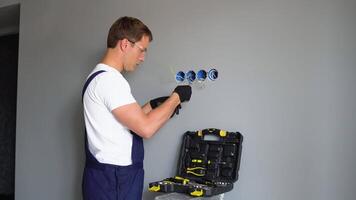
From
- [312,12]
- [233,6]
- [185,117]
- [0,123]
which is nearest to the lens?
[312,12]

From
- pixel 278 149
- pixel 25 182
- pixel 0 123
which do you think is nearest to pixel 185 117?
pixel 278 149

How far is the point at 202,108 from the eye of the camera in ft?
6.42

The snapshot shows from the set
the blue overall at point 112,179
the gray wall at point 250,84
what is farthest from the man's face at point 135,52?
the gray wall at point 250,84

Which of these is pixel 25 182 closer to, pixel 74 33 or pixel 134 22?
pixel 74 33

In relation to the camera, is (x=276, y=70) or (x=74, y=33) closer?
(x=276, y=70)

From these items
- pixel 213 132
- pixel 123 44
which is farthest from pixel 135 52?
pixel 213 132

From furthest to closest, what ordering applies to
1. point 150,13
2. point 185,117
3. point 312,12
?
point 150,13 < point 185,117 < point 312,12

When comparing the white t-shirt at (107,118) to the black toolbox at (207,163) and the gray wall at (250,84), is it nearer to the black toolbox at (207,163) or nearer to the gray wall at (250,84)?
the black toolbox at (207,163)

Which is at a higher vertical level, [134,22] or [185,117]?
[134,22]

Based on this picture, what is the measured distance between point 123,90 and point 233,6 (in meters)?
0.74

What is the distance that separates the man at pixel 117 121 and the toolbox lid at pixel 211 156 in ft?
0.83

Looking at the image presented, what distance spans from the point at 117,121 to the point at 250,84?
2.19 feet

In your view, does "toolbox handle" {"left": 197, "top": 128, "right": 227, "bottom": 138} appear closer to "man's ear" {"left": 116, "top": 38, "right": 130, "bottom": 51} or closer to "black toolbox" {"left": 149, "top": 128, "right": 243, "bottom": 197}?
"black toolbox" {"left": 149, "top": 128, "right": 243, "bottom": 197}

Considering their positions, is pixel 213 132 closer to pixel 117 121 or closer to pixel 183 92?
pixel 183 92
